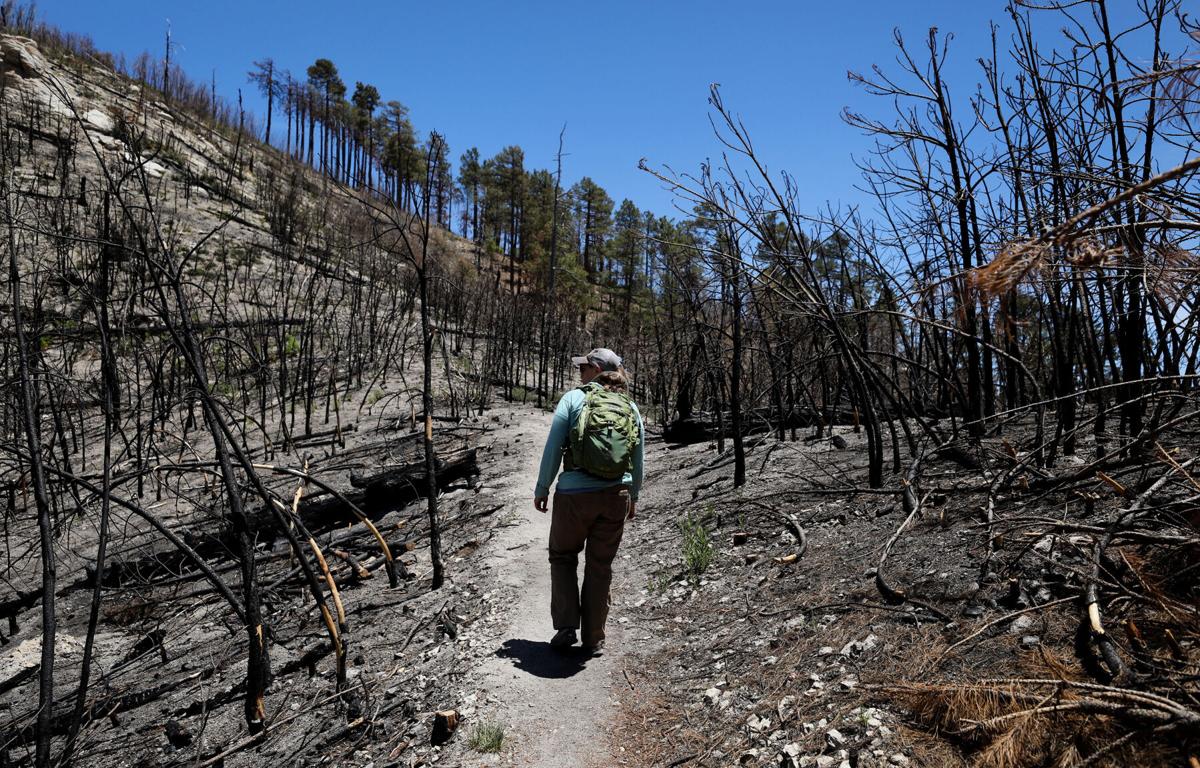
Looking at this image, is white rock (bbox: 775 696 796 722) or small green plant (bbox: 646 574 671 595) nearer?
white rock (bbox: 775 696 796 722)

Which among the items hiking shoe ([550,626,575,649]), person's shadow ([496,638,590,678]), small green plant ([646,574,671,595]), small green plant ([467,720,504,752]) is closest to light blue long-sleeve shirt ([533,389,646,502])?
hiking shoe ([550,626,575,649])

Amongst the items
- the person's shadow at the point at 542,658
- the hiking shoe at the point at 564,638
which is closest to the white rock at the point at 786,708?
the person's shadow at the point at 542,658

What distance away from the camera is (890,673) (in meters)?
2.88

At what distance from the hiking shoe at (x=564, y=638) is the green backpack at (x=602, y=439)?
3.28 feet

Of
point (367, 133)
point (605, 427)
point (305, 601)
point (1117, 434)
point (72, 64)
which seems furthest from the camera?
point (367, 133)

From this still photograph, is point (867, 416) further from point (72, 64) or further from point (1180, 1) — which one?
point (72, 64)

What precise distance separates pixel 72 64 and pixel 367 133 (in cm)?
2399

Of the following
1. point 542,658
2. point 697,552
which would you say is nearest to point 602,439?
point 542,658

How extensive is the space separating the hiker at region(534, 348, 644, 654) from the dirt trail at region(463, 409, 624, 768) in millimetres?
214

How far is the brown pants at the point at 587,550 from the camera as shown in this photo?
393 centimetres

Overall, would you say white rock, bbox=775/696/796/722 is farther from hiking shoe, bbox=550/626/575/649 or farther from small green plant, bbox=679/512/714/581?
small green plant, bbox=679/512/714/581

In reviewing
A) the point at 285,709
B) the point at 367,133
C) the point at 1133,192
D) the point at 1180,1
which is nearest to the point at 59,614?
the point at 285,709

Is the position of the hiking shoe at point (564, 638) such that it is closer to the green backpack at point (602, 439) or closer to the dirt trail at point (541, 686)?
the dirt trail at point (541, 686)

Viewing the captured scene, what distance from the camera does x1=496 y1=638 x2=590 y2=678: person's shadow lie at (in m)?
3.95
